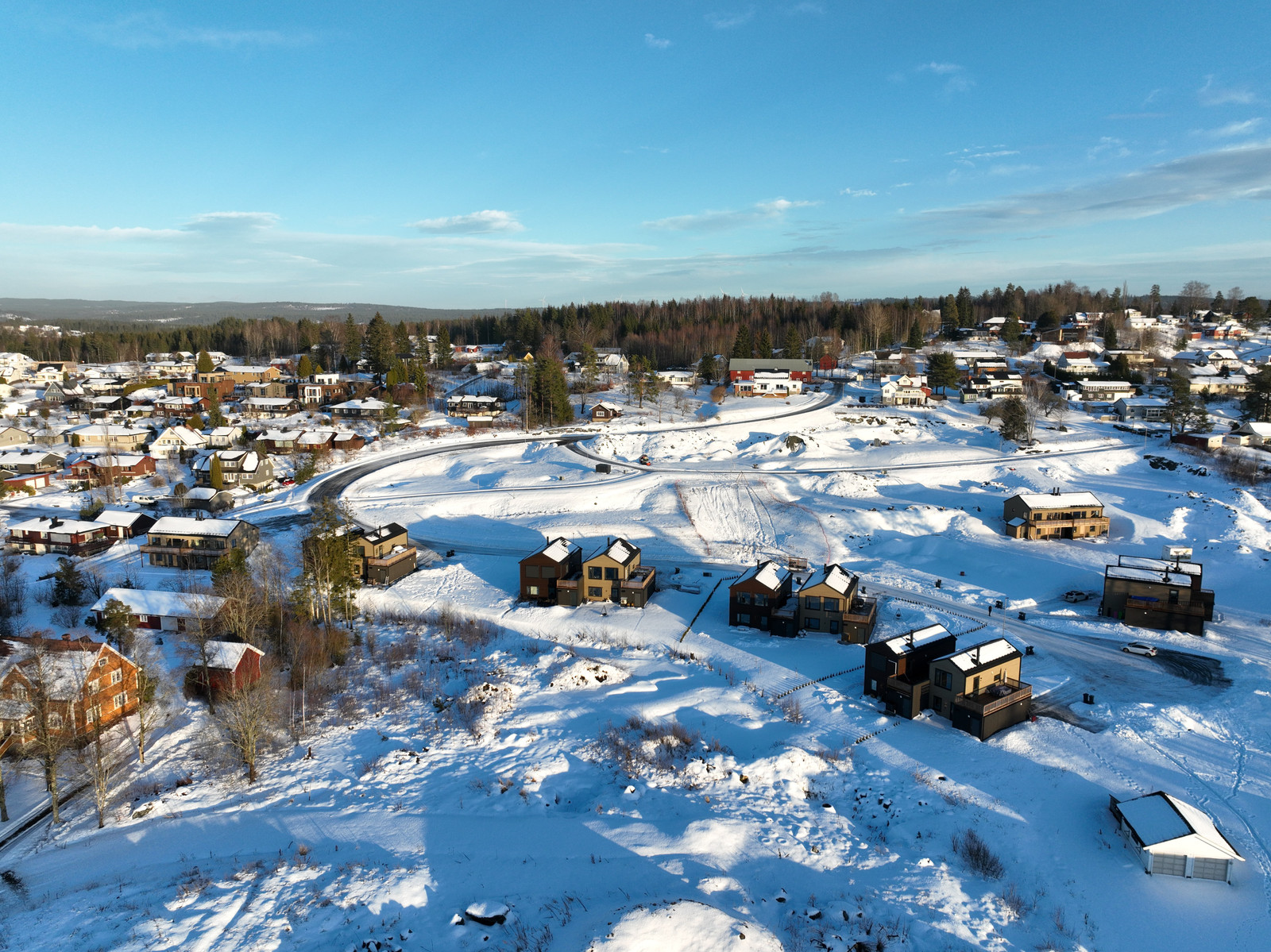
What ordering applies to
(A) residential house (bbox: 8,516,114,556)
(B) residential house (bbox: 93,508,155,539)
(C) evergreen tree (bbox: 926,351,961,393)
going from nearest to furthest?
(A) residential house (bbox: 8,516,114,556) < (B) residential house (bbox: 93,508,155,539) < (C) evergreen tree (bbox: 926,351,961,393)

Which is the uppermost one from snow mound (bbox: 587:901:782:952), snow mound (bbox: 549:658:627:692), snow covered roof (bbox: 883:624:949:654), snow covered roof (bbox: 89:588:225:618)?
snow covered roof (bbox: 89:588:225:618)

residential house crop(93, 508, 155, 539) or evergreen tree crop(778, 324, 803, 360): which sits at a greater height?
evergreen tree crop(778, 324, 803, 360)

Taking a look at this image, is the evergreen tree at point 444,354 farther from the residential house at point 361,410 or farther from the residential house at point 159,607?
the residential house at point 159,607

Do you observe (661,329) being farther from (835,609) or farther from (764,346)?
(835,609)

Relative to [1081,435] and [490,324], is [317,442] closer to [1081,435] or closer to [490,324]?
[1081,435]

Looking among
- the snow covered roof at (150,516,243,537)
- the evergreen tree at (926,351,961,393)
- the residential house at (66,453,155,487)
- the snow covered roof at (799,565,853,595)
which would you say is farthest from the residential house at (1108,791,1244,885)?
the evergreen tree at (926,351,961,393)

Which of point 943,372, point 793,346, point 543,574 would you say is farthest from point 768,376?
point 543,574

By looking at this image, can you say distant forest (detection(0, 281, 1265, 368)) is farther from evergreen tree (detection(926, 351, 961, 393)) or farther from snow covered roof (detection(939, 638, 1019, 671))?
snow covered roof (detection(939, 638, 1019, 671))
